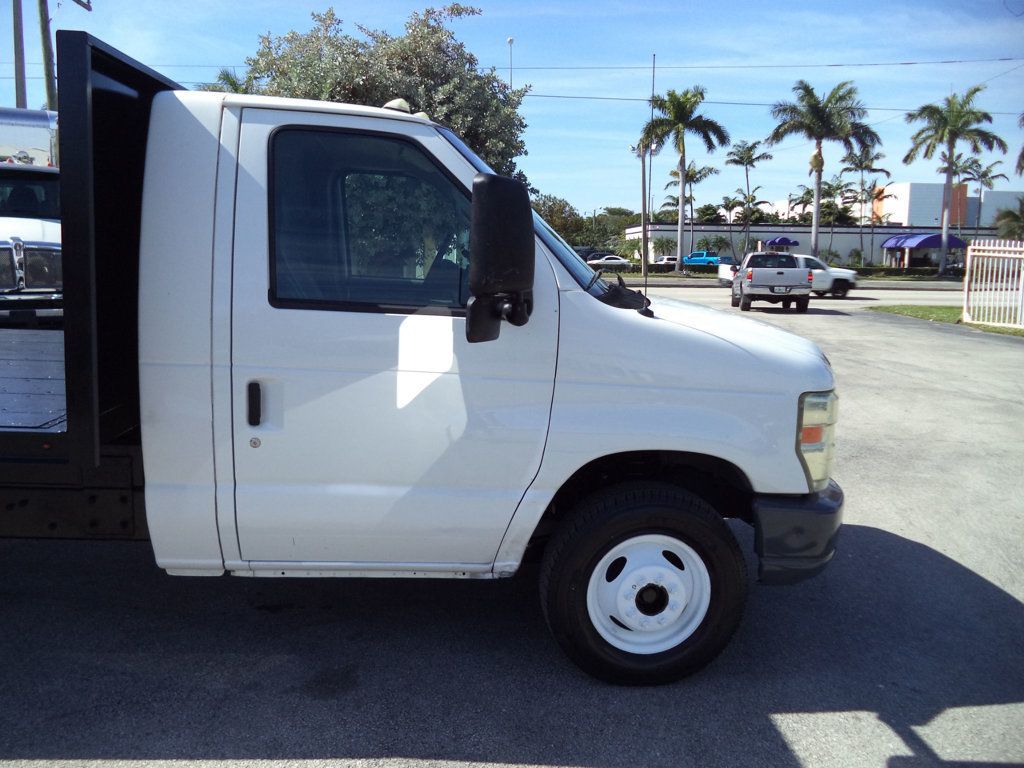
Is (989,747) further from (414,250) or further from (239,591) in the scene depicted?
(239,591)

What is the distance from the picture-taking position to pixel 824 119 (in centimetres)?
4850

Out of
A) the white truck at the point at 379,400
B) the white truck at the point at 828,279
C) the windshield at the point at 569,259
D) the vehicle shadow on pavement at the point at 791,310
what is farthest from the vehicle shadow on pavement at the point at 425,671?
the white truck at the point at 828,279

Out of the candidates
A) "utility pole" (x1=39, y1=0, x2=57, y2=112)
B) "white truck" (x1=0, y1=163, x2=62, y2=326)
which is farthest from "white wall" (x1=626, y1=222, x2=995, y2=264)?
"white truck" (x1=0, y1=163, x2=62, y2=326)

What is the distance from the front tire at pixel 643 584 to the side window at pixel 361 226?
1.06 m

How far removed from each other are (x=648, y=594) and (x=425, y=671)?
1002mm

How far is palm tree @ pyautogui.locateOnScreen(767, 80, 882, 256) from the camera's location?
48188mm

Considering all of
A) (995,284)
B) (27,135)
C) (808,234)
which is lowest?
(995,284)

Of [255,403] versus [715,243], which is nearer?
[255,403]

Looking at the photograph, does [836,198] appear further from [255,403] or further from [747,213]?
[255,403]

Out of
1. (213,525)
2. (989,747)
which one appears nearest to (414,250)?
(213,525)

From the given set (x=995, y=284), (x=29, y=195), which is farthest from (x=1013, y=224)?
(x=29, y=195)

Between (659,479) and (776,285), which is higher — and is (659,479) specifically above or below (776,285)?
below

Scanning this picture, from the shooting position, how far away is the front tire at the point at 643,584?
3.43 m

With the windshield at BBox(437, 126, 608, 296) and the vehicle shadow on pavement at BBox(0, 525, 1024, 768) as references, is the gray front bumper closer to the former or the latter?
the vehicle shadow on pavement at BBox(0, 525, 1024, 768)
